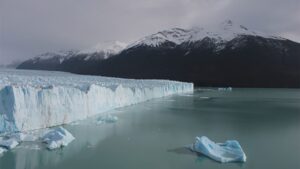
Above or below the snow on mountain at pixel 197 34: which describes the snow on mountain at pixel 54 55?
below

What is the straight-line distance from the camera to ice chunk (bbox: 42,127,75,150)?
→ 7841 millimetres

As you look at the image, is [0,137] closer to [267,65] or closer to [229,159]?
[229,159]

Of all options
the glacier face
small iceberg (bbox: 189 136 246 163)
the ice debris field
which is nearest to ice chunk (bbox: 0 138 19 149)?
the ice debris field

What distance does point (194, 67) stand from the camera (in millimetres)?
81875

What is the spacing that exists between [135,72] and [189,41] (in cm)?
2670

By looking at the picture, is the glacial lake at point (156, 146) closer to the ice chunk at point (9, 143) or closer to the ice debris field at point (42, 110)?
the ice chunk at point (9, 143)

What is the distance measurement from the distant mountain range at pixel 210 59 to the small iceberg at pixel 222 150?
6058cm

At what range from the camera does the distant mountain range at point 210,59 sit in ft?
238

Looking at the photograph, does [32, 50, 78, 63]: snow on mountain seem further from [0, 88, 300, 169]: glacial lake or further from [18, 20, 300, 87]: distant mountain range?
[0, 88, 300, 169]: glacial lake

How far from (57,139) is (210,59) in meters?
79.7

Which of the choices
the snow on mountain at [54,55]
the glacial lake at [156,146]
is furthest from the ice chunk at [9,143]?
the snow on mountain at [54,55]

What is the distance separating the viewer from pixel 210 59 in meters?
85.4

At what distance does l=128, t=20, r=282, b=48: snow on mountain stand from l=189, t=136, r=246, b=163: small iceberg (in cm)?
9181

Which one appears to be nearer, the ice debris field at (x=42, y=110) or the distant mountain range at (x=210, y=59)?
the ice debris field at (x=42, y=110)
